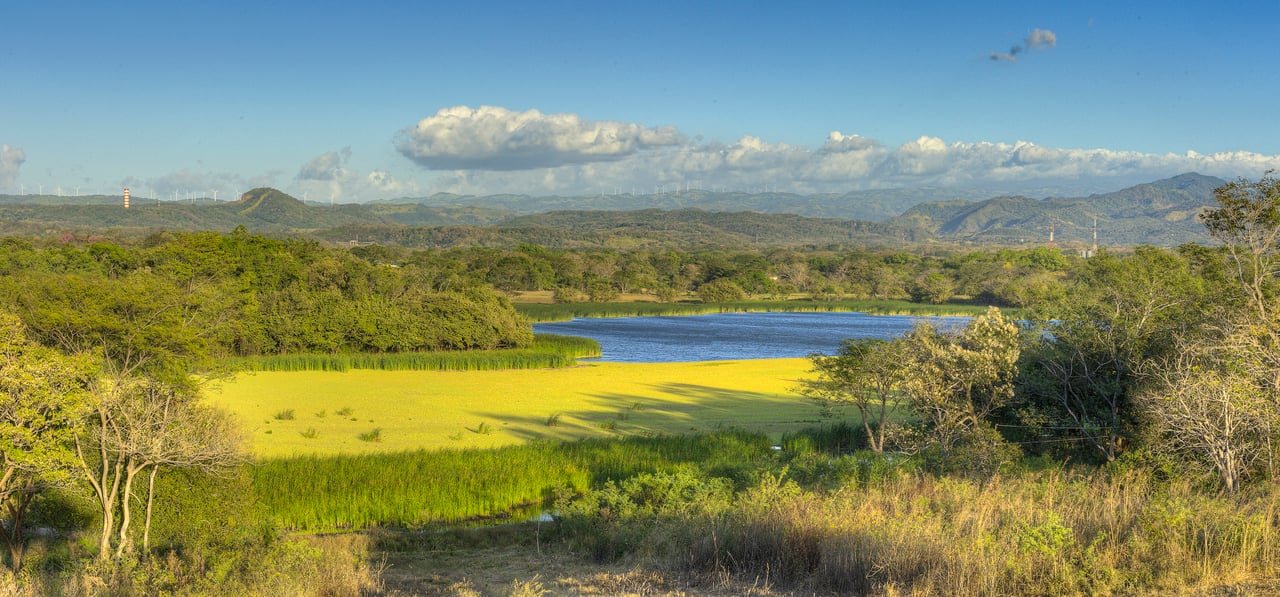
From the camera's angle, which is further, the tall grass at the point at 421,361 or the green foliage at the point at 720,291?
the green foliage at the point at 720,291

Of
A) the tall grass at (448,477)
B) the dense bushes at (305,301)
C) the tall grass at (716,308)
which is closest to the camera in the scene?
the tall grass at (448,477)

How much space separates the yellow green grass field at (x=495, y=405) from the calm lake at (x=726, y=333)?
969 cm

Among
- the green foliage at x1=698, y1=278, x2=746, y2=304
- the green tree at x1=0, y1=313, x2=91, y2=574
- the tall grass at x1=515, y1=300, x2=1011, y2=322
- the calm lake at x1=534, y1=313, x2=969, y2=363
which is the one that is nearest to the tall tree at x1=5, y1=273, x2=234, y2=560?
the green tree at x1=0, y1=313, x2=91, y2=574

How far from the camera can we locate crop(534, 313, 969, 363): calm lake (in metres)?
48.8

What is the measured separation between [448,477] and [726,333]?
46.4m

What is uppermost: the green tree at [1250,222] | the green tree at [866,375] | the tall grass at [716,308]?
the green tree at [1250,222]

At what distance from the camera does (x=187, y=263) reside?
44781 millimetres

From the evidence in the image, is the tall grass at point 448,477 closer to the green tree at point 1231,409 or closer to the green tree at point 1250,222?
the green tree at point 1231,409

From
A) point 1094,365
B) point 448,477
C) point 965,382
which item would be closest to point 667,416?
point 448,477

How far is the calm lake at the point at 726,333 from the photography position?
160 ft

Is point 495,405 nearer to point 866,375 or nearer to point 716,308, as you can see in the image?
point 866,375

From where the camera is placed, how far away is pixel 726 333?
2436 inches

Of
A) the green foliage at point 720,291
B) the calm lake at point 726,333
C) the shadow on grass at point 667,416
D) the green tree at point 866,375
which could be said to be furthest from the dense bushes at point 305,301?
the green foliage at point 720,291

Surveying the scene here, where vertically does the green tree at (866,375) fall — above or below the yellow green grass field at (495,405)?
above
